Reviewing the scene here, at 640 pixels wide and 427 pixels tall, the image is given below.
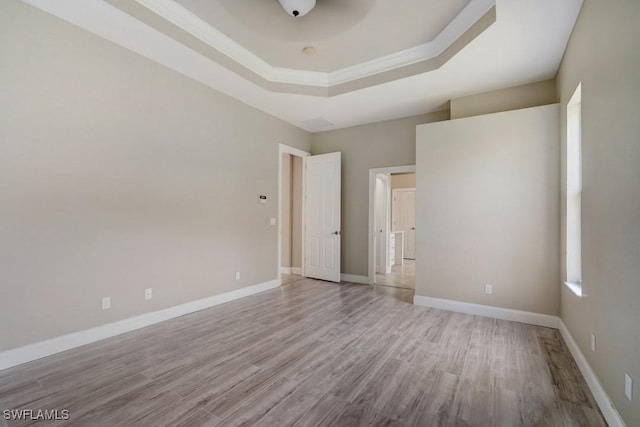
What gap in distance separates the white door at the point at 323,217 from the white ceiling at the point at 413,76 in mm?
1057

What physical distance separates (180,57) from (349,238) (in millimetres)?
4143

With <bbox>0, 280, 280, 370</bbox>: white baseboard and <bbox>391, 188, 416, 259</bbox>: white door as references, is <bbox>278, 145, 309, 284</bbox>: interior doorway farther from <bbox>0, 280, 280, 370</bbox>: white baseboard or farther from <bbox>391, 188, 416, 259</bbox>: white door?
<bbox>391, 188, 416, 259</bbox>: white door

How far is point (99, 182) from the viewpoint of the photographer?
2.99 m

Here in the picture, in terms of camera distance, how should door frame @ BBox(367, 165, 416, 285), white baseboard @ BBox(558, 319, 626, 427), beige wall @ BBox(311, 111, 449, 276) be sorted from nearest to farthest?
white baseboard @ BBox(558, 319, 626, 427)
beige wall @ BBox(311, 111, 449, 276)
door frame @ BBox(367, 165, 416, 285)

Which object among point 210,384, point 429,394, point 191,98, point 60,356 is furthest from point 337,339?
point 191,98

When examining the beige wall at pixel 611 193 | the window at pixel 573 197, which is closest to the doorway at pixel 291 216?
the window at pixel 573 197

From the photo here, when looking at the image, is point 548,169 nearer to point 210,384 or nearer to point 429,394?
point 429,394

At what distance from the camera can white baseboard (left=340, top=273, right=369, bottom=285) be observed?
5687 mm

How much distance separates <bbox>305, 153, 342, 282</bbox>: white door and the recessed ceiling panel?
2388 millimetres

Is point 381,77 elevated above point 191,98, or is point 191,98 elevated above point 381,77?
point 381,77

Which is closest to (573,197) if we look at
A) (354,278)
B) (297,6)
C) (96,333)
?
(297,6)

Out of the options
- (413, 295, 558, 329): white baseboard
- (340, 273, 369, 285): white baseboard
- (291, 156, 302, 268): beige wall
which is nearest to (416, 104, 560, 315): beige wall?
(413, 295, 558, 329): white baseboard

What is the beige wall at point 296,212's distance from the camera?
21.4 feet

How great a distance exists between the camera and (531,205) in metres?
3.57
